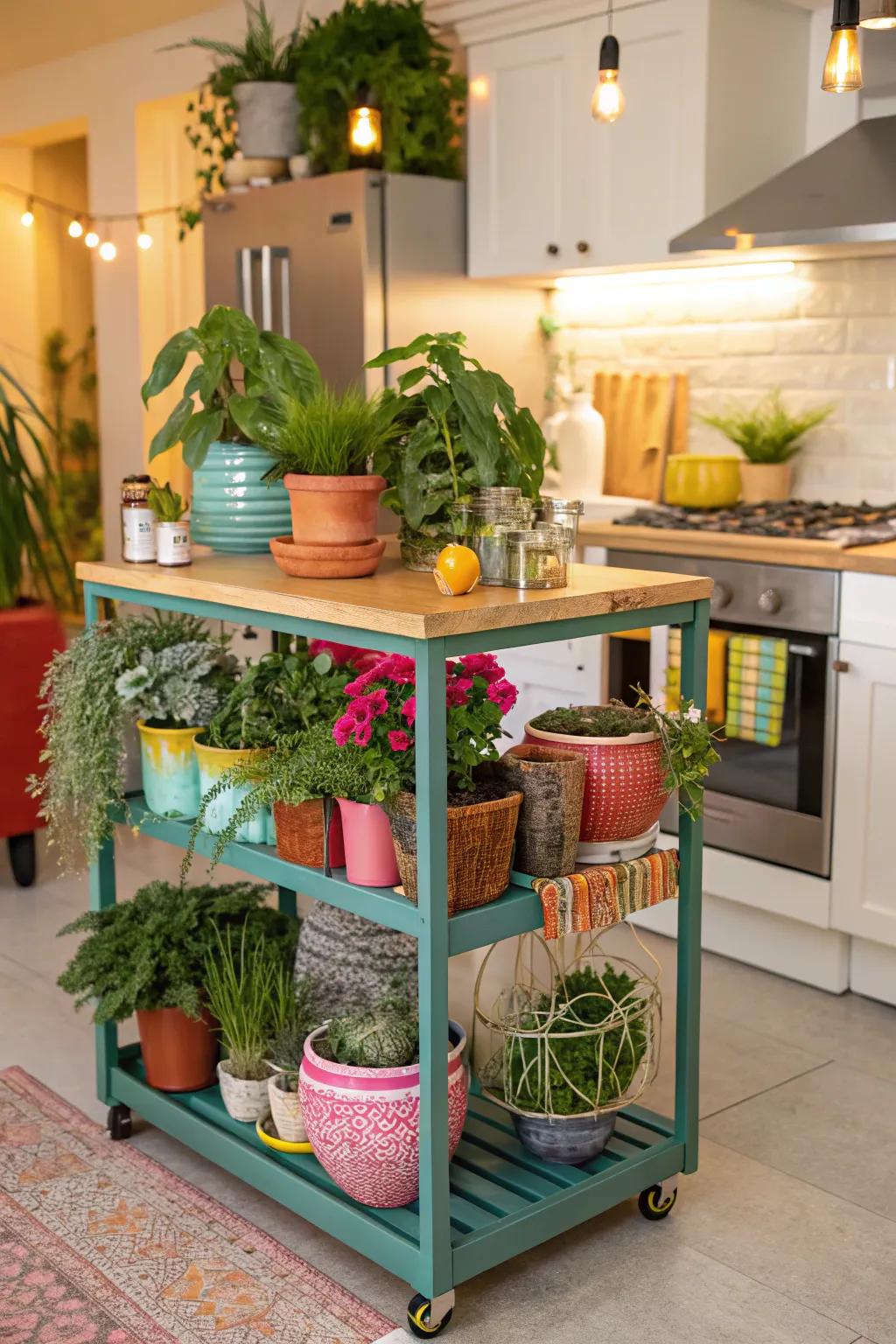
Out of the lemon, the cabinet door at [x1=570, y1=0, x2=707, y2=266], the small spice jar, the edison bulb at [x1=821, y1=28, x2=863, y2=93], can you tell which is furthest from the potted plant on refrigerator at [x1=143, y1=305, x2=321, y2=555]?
the cabinet door at [x1=570, y1=0, x2=707, y2=266]

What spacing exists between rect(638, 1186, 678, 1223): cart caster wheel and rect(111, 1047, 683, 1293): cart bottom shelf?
39 millimetres

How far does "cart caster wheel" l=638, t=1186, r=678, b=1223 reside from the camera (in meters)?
2.40

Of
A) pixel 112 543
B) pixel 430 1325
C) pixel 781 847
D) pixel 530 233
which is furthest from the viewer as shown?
pixel 112 543

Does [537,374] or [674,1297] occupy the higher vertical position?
[537,374]

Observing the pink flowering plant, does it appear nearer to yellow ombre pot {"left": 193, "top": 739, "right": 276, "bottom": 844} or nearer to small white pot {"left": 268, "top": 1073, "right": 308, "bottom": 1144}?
yellow ombre pot {"left": 193, "top": 739, "right": 276, "bottom": 844}

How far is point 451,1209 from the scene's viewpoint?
2174 mm

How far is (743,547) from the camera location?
3418 mm

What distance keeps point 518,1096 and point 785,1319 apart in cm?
51

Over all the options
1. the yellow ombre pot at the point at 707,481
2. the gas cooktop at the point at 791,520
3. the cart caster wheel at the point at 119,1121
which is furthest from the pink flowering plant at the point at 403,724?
the yellow ombre pot at the point at 707,481

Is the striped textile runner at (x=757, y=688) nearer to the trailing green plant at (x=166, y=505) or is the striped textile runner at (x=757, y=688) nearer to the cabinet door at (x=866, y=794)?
the cabinet door at (x=866, y=794)

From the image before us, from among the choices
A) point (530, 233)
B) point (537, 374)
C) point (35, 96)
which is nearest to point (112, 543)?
point (35, 96)

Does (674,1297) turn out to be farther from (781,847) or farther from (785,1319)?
(781,847)

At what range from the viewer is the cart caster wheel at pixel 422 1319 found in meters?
2.06

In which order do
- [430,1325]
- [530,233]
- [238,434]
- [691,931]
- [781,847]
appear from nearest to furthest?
[430,1325] → [691,931] → [238,434] → [781,847] → [530,233]
